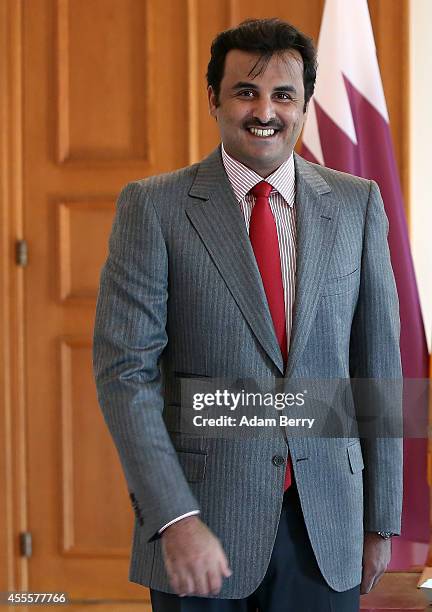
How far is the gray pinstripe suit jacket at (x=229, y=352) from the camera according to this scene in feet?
4.69

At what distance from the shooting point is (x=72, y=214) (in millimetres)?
3369

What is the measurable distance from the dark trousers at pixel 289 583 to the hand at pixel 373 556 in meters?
0.11

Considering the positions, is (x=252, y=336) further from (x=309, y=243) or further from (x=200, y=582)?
(x=200, y=582)

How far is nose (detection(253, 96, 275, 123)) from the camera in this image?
1.46 metres

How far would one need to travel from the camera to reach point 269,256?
1502 millimetres

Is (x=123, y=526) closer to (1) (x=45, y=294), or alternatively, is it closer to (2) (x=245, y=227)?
(1) (x=45, y=294)

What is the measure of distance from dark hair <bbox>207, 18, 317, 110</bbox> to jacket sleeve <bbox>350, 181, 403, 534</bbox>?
1.01 ft

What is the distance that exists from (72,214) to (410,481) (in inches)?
59.3

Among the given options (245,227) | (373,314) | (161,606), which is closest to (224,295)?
(245,227)

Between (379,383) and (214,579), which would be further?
(379,383)

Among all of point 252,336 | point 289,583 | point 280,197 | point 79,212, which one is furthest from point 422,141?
point 289,583

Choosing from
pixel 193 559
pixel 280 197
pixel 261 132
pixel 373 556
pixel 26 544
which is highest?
pixel 261 132

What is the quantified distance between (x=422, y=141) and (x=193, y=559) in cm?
227

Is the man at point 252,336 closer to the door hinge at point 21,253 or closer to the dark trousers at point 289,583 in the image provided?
the dark trousers at point 289,583
